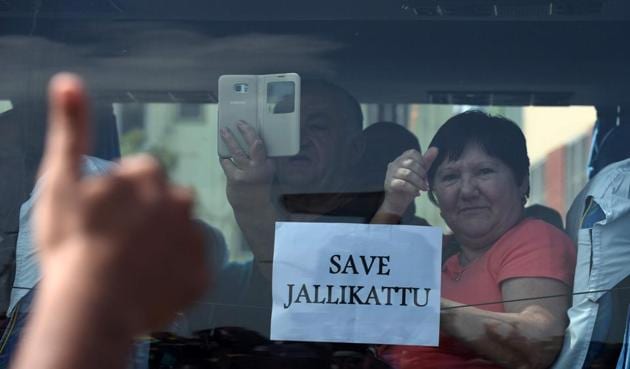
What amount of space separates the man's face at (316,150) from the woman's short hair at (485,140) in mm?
242

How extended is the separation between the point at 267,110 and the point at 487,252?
2.17 ft

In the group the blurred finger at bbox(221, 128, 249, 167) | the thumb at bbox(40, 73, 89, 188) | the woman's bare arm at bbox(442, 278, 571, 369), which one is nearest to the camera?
the thumb at bbox(40, 73, 89, 188)

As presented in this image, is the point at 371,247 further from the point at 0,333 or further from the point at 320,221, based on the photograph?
the point at 0,333

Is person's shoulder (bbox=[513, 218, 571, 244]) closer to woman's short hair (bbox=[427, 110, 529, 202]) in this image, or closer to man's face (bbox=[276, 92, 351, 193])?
woman's short hair (bbox=[427, 110, 529, 202])

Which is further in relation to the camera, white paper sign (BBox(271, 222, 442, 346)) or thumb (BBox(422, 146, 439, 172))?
thumb (BBox(422, 146, 439, 172))

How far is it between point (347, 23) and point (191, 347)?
0.92 metres

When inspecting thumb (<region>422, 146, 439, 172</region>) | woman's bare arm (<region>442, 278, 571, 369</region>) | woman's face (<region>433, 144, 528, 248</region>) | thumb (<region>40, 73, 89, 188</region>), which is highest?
thumb (<region>40, 73, 89, 188</region>)

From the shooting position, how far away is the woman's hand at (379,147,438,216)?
11.3 feet

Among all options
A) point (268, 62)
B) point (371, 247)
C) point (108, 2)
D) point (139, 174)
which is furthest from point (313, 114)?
point (139, 174)

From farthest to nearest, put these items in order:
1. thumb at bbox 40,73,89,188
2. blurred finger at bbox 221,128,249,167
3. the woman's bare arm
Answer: blurred finger at bbox 221,128,249,167 < the woman's bare arm < thumb at bbox 40,73,89,188

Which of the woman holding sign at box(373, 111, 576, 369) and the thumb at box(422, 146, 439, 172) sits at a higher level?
the thumb at box(422, 146, 439, 172)

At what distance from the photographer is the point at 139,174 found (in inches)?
64.2

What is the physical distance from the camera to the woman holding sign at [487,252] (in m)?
3.36

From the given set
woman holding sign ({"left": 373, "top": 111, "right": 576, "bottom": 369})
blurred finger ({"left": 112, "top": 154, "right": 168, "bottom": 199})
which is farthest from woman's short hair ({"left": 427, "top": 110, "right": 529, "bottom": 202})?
blurred finger ({"left": 112, "top": 154, "right": 168, "bottom": 199})
